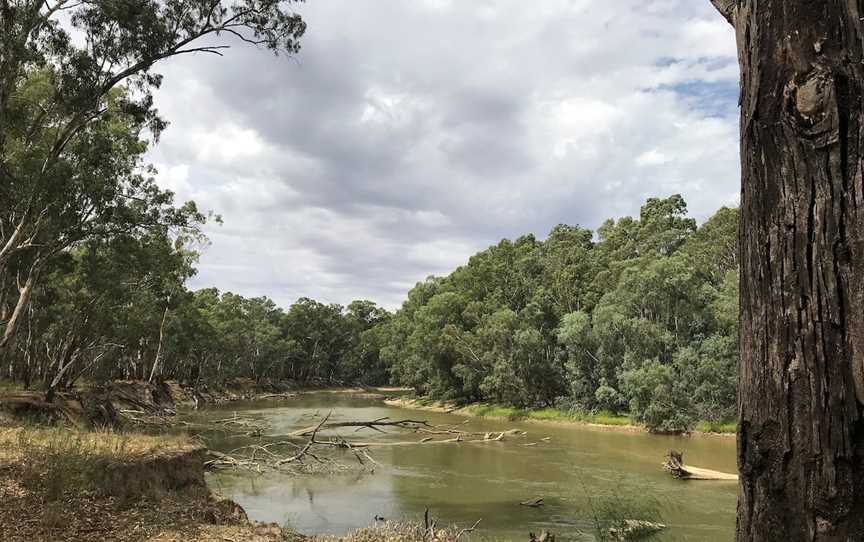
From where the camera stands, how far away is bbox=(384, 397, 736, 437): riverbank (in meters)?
30.6

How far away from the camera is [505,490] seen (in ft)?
57.9

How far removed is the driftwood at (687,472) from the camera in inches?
733

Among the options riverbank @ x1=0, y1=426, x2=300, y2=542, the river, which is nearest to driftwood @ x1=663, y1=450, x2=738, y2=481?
the river

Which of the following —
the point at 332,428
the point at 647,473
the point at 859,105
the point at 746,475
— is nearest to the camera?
the point at 859,105

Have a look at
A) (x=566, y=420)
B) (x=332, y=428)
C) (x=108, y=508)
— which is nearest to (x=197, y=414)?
(x=332, y=428)

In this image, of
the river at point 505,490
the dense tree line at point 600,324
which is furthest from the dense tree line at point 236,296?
the river at point 505,490

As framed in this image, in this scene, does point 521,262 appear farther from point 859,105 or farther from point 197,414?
point 859,105

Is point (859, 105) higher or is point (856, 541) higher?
point (859, 105)

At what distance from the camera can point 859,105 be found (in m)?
2.02

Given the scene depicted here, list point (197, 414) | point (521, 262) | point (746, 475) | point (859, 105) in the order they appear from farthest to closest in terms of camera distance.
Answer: point (521, 262) < point (197, 414) < point (746, 475) < point (859, 105)

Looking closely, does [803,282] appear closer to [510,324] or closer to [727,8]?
[727,8]

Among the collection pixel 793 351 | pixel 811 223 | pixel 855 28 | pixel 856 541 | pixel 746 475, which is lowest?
pixel 856 541

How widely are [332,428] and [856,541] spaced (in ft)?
107

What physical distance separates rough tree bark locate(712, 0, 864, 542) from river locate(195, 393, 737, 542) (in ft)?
25.3
